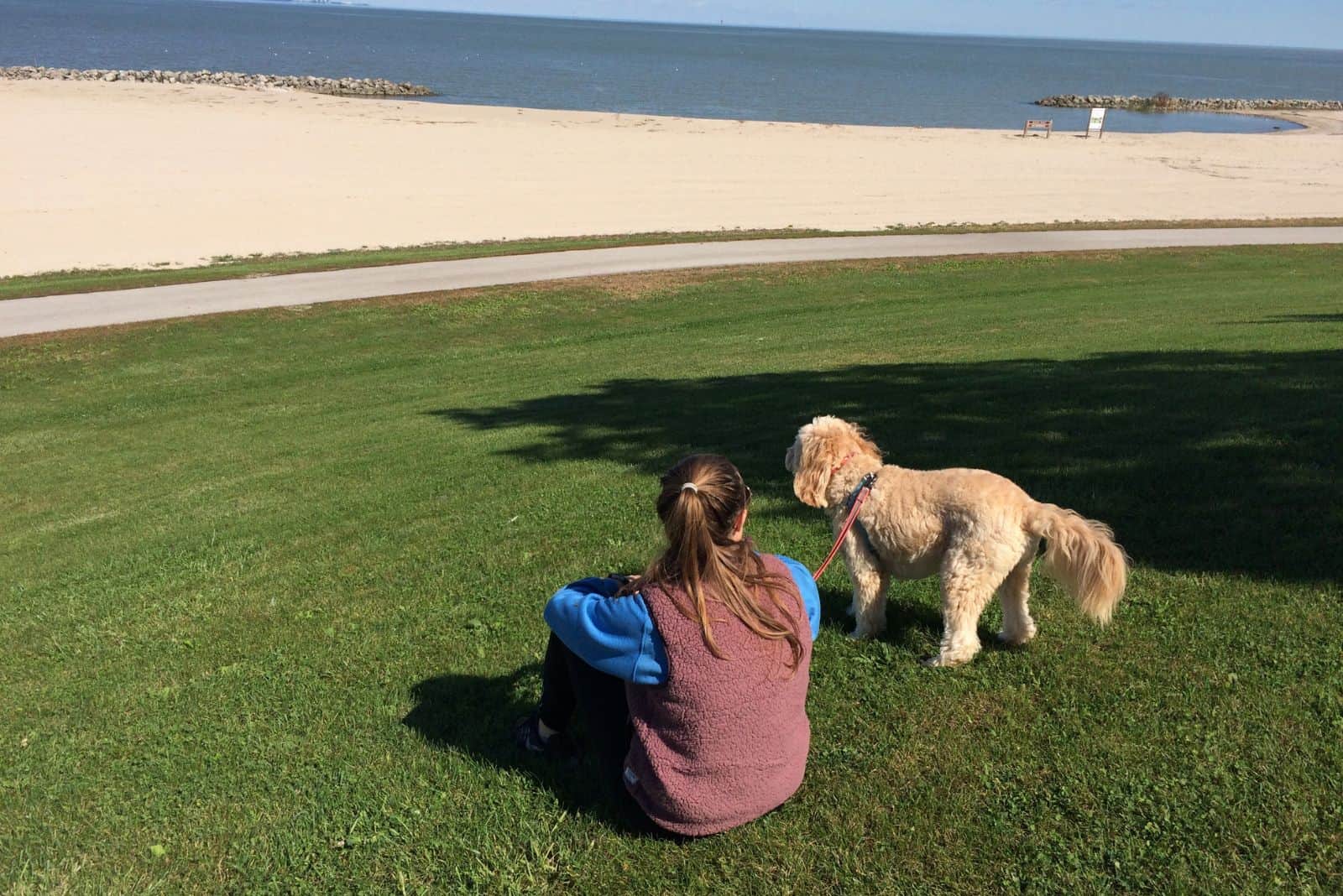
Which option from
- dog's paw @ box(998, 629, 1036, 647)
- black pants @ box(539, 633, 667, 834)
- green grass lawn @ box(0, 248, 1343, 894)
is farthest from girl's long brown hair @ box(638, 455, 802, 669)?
dog's paw @ box(998, 629, 1036, 647)

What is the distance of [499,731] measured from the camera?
191 inches

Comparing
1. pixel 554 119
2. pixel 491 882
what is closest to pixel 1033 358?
pixel 491 882

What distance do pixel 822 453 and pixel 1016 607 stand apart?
126 cm

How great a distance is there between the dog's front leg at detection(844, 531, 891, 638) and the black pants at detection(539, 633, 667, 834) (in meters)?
1.66

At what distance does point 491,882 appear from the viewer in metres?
3.90

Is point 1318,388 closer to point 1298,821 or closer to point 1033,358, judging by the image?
point 1033,358

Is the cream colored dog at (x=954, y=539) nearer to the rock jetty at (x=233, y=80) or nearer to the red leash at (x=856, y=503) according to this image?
the red leash at (x=856, y=503)

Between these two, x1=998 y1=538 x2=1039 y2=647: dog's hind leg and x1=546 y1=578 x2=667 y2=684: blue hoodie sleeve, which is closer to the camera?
x1=546 y1=578 x2=667 y2=684: blue hoodie sleeve

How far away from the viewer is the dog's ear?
518 cm

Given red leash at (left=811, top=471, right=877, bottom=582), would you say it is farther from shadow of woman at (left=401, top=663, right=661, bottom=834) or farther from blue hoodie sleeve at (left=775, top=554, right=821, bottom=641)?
shadow of woman at (left=401, top=663, right=661, bottom=834)

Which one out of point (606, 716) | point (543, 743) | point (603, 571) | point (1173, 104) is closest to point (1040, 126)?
point (1173, 104)

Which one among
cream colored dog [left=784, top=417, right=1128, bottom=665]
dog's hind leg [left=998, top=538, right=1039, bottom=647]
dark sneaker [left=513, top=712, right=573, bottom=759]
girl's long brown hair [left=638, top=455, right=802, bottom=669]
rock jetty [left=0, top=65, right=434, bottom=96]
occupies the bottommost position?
dark sneaker [left=513, top=712, right=573, bottom=759]

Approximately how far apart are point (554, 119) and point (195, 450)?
52.2 m

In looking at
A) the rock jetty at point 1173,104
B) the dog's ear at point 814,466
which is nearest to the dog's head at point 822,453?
the dog's ear at point 814,466
